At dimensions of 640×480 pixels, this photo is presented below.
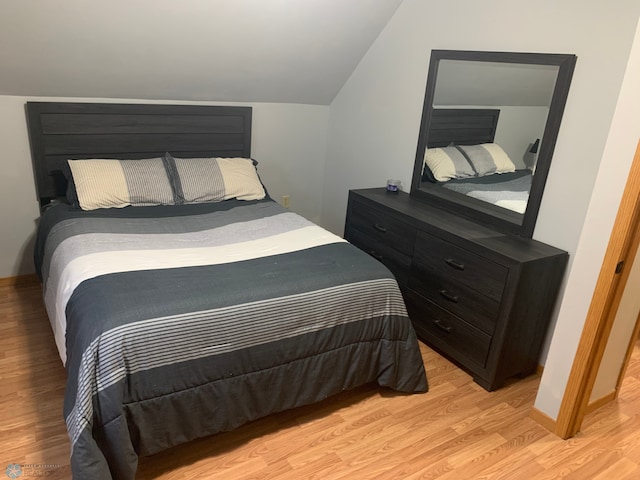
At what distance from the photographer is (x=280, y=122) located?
154 inches

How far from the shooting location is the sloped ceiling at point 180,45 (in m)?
2.58

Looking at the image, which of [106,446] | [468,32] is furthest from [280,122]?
[106,446]

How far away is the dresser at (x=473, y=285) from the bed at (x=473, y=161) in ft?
0.68

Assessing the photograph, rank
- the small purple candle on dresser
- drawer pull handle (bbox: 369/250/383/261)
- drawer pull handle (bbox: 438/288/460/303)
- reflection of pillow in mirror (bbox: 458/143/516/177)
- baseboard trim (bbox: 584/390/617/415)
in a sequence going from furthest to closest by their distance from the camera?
the small purple candle on dresser, drawer pull handle (bbox: 369/250/383/261), reflection of pillow in mirror (bbox: 458/143/516/177), drawer pull handle (bbox: 438/288/460/303), baseboard trim (bbox: 584/390/617/415)

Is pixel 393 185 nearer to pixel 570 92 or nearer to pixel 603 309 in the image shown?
pixel 570 92

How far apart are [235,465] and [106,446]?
1.64ft

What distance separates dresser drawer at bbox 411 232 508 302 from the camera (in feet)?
7.86

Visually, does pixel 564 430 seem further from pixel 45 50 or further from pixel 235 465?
pixel 45 50

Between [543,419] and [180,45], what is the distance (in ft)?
9.15

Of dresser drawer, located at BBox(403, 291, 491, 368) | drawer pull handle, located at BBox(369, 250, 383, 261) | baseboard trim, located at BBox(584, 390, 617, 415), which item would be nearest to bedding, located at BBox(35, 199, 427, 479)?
dresser drawer, located at BBox(403, 291, 491, 368)

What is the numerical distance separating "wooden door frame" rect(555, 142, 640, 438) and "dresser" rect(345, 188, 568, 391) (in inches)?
13.6

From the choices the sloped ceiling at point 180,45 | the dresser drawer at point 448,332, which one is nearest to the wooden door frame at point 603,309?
the dresser drawer at point 448,332

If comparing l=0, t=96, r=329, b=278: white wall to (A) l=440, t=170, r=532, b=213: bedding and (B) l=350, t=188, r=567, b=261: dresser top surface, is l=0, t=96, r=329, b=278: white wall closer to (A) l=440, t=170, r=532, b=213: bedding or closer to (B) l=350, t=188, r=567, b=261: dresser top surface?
(B) l=350, t=188, r=567, b=261: dresser top surface

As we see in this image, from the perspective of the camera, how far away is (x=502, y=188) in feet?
9.09
